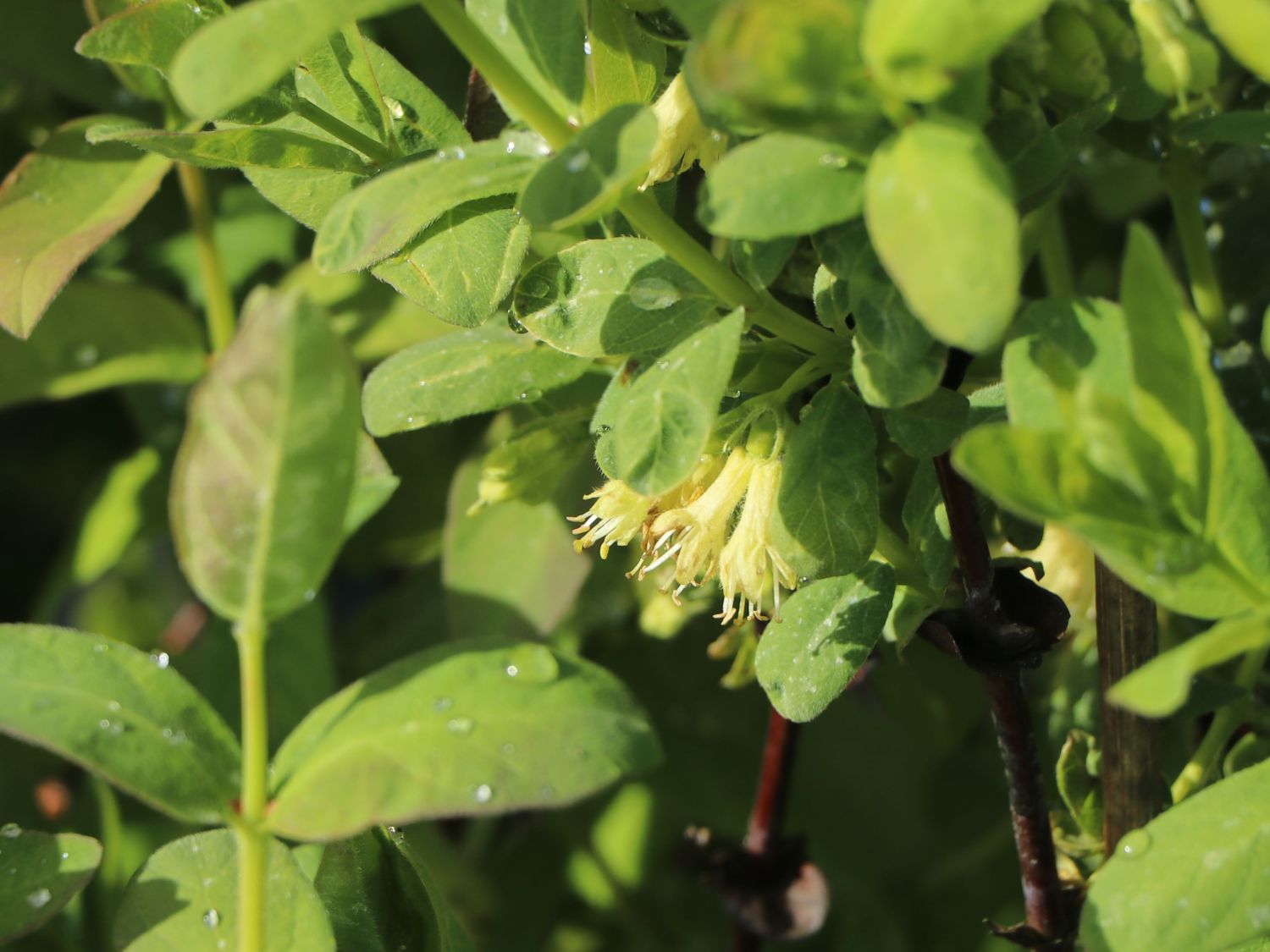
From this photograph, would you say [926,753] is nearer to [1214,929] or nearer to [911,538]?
[911,538]

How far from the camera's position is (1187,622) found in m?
1.00

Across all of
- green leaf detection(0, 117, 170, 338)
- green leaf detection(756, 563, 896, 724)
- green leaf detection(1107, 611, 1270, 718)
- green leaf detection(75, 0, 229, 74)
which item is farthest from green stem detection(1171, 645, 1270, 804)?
green leaf detection(0, 117, 170, 338)

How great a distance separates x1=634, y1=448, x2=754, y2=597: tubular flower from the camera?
727mm

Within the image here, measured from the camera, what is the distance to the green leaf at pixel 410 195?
0.58m

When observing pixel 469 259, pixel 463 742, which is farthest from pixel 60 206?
pixel 463 742

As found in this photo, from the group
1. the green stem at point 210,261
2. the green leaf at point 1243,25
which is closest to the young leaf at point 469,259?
the green leaf at point 1243,25

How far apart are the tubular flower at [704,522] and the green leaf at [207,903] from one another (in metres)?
0.26

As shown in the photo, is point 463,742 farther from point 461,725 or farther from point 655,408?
point 655,408

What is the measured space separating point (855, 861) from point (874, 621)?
29.9 inches

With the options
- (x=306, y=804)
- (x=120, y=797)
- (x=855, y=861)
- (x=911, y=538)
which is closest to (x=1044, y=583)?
(x=911, y=538)

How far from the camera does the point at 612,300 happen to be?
0.69 m

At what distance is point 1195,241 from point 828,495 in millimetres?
408

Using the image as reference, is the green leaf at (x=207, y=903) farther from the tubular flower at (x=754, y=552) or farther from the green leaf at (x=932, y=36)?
the green leaf at (x=932, y=36)

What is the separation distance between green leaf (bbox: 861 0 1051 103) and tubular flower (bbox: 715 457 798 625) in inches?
10.3
